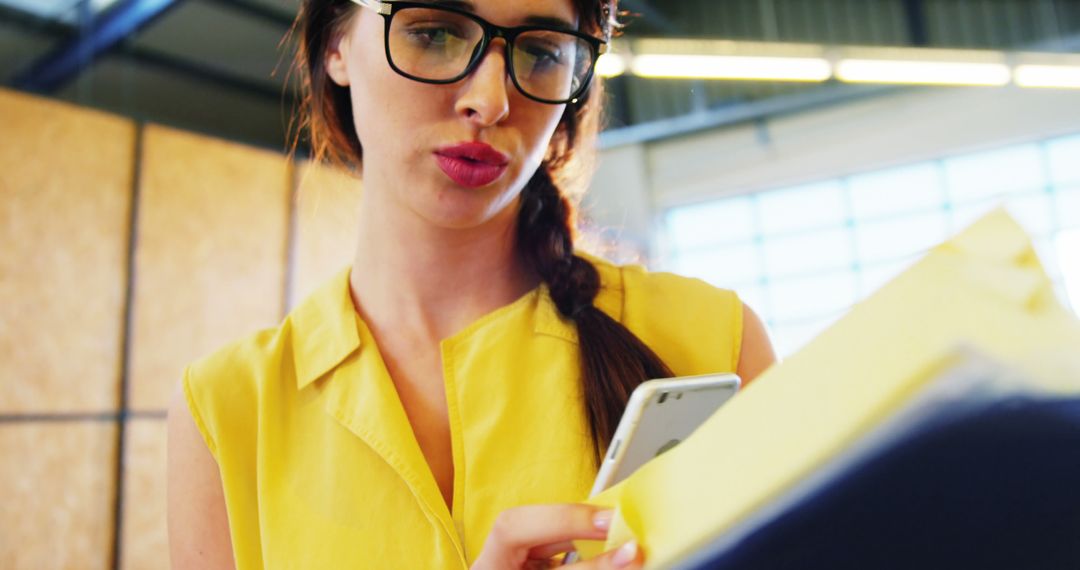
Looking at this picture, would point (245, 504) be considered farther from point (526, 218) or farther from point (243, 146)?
point (243, 146)

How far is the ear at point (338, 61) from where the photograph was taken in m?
0.97

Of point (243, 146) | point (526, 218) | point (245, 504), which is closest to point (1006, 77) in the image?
point (243, 146)

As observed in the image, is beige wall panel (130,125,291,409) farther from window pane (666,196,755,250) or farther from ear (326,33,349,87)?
window pane (666,196,755,250)

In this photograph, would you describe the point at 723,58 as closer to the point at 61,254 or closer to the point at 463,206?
the point at 61,254

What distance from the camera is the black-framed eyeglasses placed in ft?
2.64

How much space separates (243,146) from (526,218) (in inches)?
173

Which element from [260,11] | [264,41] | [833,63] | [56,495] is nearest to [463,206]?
[56,495]

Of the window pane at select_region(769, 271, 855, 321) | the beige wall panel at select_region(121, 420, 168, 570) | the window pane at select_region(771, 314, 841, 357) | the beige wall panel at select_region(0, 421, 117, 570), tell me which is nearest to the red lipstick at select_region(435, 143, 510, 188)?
the beige wall panel at select_region(0, 421, 117, 570)

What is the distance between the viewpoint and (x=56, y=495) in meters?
3.89

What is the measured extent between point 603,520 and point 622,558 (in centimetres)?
5

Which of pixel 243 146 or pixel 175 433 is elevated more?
pixel 243 146

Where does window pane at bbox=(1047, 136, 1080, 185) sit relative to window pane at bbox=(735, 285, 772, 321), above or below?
above

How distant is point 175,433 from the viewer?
0.94 metres

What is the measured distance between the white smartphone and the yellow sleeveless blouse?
0.23 metres
